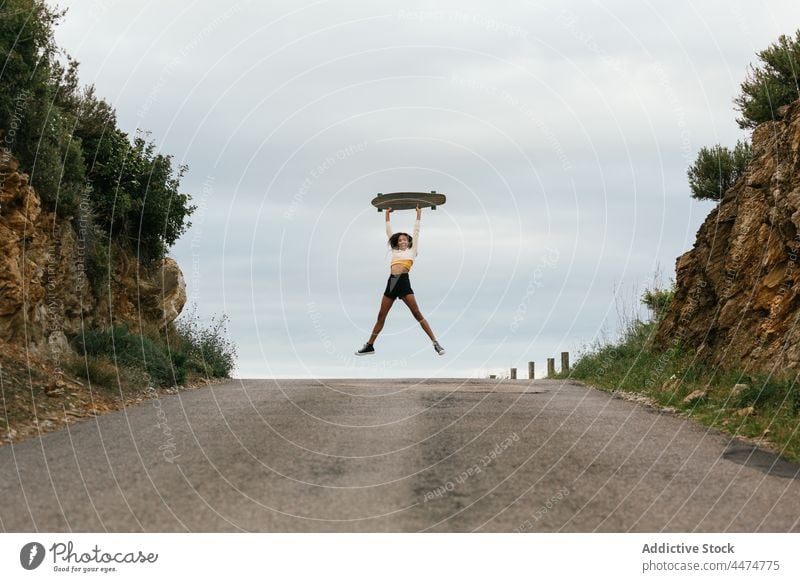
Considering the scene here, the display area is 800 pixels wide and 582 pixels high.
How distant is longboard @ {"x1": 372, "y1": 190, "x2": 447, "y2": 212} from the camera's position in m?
13.1

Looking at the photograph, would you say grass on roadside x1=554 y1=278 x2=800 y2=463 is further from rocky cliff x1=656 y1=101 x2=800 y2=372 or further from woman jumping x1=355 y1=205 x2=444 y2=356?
woman jumping x1=355 y1=205 x2=444 y2=356

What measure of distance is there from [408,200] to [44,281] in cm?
827

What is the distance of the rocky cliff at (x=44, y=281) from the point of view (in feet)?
48.4

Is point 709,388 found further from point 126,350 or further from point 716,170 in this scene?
point 716,170

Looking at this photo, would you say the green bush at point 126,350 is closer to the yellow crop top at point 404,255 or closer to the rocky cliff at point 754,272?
the yellow crop top at point 404,255

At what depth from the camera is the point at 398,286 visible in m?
14.6

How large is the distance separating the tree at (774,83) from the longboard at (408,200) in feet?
51.2

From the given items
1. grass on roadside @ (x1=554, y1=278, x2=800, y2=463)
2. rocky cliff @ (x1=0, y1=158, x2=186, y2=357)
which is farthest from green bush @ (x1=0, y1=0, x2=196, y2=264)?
grass on roadside @ (x1=554, y1=278, x2=800, y2=463)

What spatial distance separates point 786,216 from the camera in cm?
1459

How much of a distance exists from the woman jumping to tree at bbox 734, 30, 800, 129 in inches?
608

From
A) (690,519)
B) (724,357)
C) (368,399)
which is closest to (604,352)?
(724,357)

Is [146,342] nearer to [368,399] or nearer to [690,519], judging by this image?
[368,399]

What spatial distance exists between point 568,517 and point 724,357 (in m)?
9.51

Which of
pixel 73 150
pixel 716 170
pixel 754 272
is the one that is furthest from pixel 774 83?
pixel 73 150
